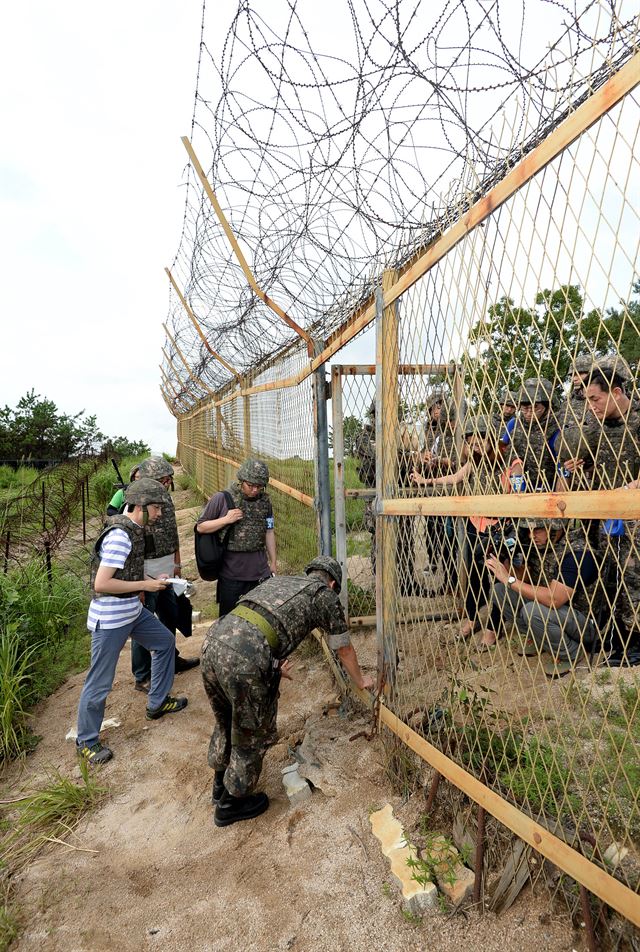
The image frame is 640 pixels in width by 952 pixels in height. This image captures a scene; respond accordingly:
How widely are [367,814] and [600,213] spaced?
2.52 meters

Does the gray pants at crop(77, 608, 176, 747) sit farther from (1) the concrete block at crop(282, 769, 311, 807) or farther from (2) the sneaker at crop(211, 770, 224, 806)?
(1) the concrete block at crop(282, 769, 311, 807)

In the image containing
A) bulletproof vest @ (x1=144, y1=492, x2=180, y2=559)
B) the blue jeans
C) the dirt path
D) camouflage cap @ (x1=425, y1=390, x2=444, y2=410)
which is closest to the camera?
the dirt path

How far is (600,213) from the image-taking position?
4.28 feet

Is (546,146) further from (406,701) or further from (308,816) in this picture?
(308,816)

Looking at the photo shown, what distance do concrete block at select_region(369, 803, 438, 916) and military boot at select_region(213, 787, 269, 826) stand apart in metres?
0.55

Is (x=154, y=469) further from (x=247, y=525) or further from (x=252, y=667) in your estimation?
(x=252, y=667)

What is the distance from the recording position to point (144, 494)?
3.31 metres

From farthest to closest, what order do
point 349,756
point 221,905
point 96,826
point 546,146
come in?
point 349,756
point 96,826
point 221,905
point 546,146

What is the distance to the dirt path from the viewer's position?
2.01m

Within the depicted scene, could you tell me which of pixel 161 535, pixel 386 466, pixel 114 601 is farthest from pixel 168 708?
pixel 386 466

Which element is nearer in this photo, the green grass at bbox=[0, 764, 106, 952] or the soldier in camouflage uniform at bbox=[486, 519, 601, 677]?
the soldier in camouflage uniform at bbox=[486, 519, 601, 677]

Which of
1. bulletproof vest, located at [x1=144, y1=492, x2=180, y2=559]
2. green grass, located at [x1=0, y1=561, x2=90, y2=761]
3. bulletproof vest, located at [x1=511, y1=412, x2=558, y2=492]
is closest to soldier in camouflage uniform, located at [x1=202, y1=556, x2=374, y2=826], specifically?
bulletproof vest, located at [x1=511, y1=412, x2=558, y2=492]

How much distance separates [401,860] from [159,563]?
8.06ft

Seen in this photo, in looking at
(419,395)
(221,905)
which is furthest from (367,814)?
(419,395)
